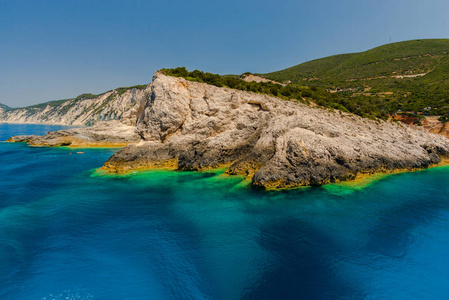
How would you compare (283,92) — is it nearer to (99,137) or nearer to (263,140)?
(263,140)

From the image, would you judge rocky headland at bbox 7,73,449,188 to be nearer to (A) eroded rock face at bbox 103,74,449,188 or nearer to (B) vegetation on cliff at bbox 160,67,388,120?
(A) eroded rock face at bbox 103,74,449,188

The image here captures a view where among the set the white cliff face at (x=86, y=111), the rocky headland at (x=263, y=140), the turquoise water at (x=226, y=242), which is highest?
the white cliff face at (x=86, y=111)

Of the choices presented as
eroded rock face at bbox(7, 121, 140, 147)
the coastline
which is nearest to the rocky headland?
the coastline

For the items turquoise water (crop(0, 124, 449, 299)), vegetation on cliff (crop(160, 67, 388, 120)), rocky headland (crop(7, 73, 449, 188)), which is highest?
vegetation on cliff (crop(160, 67, 388, 120))

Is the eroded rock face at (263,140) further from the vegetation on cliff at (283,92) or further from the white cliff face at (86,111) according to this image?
the white cliff face at (86,111)

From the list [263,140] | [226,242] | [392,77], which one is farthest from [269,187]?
[392,77]

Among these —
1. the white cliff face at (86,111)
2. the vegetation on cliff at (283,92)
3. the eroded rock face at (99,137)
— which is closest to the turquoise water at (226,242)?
the vegetation on cliff at (283,92)
